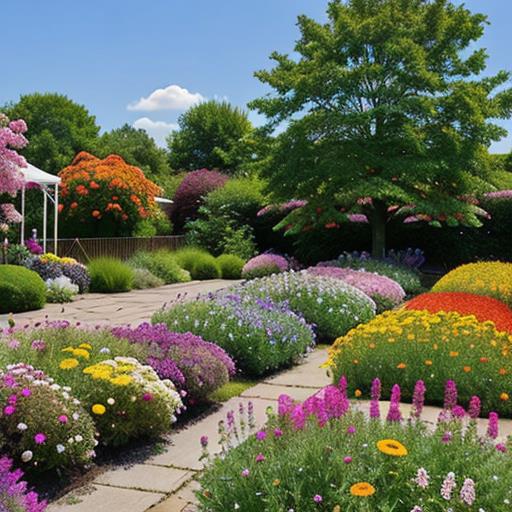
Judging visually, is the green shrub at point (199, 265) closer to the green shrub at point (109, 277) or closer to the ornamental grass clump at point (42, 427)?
the green shrub at point (109, 277)

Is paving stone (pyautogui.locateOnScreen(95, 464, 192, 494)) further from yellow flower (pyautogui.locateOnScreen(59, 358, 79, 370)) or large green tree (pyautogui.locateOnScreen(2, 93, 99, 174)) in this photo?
large green tree (pyautogui.locateOnScreen(2, 93, 99, 174))

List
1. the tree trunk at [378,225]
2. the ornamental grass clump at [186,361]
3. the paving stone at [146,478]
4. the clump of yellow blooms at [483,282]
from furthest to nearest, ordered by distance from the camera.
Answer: the tree trunk at [378,225]
the clump of yellow blooms at [483,282]
the ornamental grass clump at [186,361]
the paving stone at [146,478]

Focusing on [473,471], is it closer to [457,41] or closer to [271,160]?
[271,160]

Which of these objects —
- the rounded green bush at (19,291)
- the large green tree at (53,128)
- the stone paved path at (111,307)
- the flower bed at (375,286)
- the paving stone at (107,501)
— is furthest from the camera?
the large green tree at (53,128)

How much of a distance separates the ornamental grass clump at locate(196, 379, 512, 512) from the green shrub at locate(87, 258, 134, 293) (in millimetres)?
11535

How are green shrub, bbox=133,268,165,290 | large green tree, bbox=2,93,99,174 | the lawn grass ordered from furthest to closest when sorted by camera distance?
large green tree, bbox=2,93,99,174
green shrub, bbox=133,268,165,290
the lawn grass

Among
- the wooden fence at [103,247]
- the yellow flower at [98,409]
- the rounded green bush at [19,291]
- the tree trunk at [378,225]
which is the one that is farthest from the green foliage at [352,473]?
the wooden fence at [103,247]

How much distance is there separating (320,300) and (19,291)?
5.42 meters

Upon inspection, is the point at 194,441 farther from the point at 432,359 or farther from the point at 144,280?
the point at 144,280

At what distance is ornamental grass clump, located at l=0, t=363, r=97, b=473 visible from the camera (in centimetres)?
354

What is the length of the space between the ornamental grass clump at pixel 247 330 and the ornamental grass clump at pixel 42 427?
102 inches

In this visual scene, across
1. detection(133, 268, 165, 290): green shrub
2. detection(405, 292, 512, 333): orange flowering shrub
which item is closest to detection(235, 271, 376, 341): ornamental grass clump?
detection(405, 292, 512, 333): orange flowering shrub

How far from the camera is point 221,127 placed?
135 ft

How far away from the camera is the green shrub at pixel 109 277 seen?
14.1 meters
